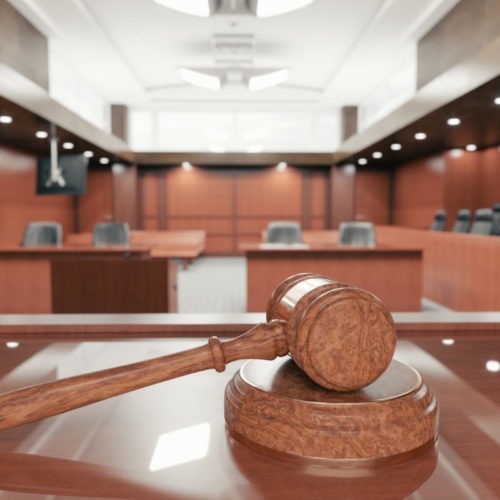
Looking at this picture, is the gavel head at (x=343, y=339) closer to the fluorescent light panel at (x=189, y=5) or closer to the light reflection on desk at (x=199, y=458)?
the light reflection on desk at (x=199, y=458)

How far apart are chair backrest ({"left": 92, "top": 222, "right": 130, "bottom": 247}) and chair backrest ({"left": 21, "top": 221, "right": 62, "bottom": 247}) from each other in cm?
53

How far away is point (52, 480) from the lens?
1.49ft

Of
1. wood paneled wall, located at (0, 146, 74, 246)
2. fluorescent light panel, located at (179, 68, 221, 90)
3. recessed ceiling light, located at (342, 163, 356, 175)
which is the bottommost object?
wood paneled wall, located at (0, 146, 74, 246)

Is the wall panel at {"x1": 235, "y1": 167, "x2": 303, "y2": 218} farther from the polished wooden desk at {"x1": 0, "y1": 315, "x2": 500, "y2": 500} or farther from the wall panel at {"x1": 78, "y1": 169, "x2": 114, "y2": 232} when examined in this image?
the polished wooden desk at {"x1": 0, "y1": 315, "x2": 500, "y2": 500}

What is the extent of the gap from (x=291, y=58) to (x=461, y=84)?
4.41m

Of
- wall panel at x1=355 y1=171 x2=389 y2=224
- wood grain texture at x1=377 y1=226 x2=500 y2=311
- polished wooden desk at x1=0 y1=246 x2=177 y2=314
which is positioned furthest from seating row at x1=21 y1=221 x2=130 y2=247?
wall panel at x1=355 y1=171 x2=389 y2=224

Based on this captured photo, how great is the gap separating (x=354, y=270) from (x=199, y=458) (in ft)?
18.3

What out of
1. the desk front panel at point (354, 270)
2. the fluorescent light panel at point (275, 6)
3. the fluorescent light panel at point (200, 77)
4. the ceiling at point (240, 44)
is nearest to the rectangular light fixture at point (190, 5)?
the fluorescent light panel at point (275, 6)

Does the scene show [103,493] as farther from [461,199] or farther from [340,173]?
[340,173]

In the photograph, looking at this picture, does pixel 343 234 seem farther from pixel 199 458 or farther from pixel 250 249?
pixel 199 458

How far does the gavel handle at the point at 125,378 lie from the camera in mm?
482

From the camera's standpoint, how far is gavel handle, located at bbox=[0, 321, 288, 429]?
482mm

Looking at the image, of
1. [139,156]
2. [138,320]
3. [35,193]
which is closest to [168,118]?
[139,156]

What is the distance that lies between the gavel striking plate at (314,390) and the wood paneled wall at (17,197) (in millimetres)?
9865
